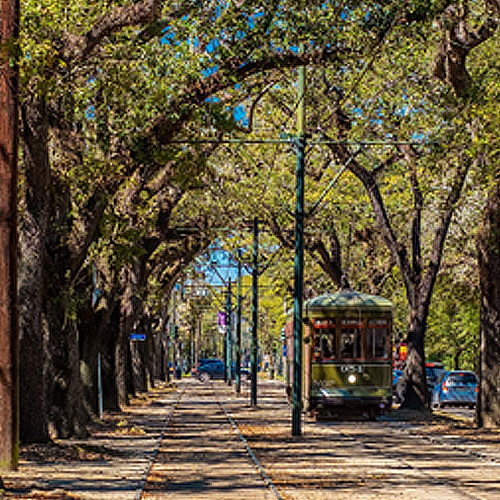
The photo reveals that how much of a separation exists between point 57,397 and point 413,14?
10.2 metres

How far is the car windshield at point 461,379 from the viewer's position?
46000 millimetres

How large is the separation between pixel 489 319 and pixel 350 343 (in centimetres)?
525

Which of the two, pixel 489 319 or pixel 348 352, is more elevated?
pixel 489 319

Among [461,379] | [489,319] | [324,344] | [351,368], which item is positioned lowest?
[461,379]

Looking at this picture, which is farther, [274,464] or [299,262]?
[299,262]

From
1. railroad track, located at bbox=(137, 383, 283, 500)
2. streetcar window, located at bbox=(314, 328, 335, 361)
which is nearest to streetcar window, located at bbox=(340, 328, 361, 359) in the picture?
streetcar window, located at bbox=(314, 328, 335, 361)

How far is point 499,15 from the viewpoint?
21.5m

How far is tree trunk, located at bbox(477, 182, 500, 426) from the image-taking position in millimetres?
26969

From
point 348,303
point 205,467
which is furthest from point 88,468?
point 348,303

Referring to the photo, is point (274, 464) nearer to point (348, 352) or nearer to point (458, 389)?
point (348, 352)

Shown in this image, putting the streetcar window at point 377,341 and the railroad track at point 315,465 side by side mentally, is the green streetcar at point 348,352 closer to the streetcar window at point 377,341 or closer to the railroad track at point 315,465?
the streetcar window at point 377,341

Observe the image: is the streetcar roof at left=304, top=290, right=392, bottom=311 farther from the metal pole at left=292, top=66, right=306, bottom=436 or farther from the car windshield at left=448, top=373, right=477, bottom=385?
the car windshield at left=448, top=373, right=477, bottom=385

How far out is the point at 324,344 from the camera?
31703 mm

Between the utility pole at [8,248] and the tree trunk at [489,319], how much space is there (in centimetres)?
1386
